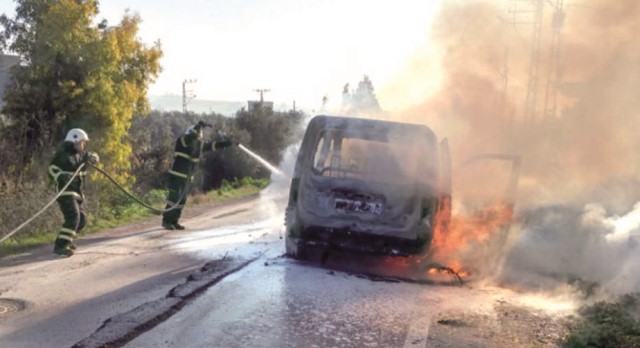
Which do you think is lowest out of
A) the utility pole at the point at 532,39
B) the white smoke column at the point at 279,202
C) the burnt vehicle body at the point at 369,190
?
the white smoke column at the point at 279,202

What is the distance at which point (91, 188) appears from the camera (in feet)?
42.0

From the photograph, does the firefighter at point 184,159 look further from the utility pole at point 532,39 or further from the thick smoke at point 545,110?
the utility pole at point 532,39

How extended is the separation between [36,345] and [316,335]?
6.85ft

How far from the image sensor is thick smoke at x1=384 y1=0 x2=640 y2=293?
11398 mm

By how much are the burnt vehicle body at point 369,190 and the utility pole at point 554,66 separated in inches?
410

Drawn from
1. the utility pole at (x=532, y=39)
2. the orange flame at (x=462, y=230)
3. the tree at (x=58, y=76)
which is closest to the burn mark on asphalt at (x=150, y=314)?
the orange flame at (x=462, y=230)

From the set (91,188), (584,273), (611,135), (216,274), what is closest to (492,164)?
(611,135)

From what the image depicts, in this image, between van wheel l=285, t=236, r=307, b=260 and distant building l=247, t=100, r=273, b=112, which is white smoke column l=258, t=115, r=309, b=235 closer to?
van wheel l=285, t=236, r=307, b=260

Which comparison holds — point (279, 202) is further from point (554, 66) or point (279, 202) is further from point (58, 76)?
point (554, 66)

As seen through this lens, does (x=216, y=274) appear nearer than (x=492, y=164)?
Yes

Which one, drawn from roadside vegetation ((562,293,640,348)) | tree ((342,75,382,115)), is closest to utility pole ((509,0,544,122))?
tree ((342,75,382,115))

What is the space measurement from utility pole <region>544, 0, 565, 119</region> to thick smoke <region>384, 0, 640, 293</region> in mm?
96

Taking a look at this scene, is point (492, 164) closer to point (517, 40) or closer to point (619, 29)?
point (619, 29)

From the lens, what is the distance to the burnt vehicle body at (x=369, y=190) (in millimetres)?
7680
